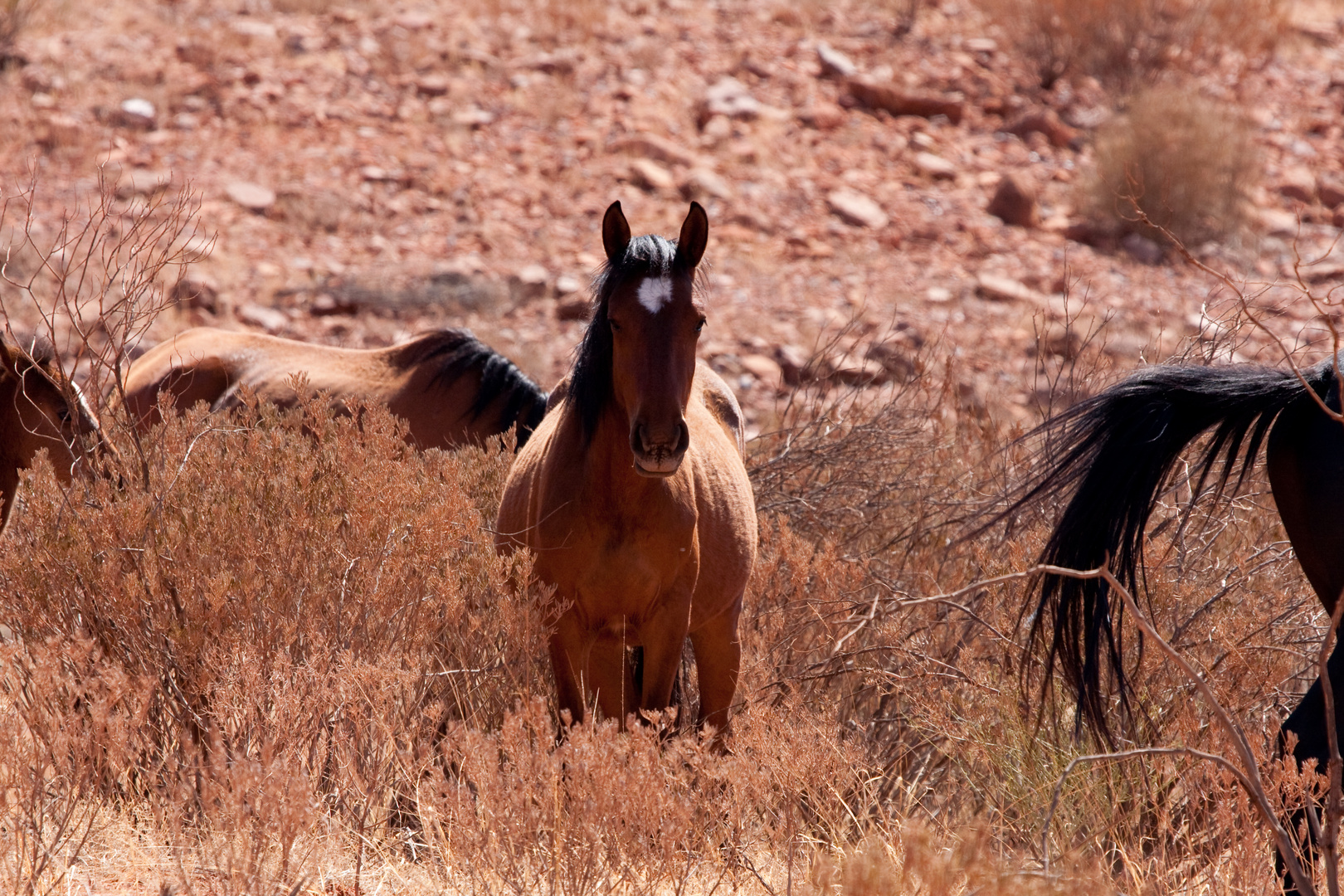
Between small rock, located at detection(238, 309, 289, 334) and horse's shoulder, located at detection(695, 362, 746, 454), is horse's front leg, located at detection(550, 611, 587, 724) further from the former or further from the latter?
small rock, located at detection(238, 309, 289, 334)

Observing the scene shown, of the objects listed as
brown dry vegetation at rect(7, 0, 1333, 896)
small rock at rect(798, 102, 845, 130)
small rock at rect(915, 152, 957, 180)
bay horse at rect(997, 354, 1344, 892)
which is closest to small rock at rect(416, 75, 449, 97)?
small rock at rect(798, 102, 845, 130)

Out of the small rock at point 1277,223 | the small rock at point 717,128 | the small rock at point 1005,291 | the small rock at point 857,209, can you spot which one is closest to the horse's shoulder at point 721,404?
the small rock at point 1005,291

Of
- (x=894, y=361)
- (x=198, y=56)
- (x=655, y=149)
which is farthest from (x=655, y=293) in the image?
(x=198, y=56)

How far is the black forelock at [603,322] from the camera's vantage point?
4.00 meters

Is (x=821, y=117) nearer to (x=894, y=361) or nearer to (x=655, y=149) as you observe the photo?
(x=655, y=149)

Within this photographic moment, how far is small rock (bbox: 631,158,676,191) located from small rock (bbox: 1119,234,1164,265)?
5.81 meters

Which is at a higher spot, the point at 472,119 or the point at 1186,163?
the point at 1186,163

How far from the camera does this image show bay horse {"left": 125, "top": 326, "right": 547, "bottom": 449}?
7520mm

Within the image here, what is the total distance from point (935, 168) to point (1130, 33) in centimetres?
608

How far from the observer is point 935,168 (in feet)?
55.0

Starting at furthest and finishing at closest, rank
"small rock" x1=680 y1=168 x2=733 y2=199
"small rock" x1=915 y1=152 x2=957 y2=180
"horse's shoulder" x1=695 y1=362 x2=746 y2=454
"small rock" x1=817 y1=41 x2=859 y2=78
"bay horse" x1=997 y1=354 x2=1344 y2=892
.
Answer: "small rock" x1=817 y1=41 x2=859 y2=78 < "small rock" x1=915 y1=152 x2=957 y2=180 < "small rock" x1=680 y1=168 x2=733 y2=199 < "horse's shoulder" x1=695 y1=362 x2=746 y2=454 < "bay horse" x1=997 y1=354 x2=1344 y2=892

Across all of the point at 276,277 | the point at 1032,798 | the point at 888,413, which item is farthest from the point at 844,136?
the point at 1032,798

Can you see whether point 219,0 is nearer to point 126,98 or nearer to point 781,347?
point 126,98

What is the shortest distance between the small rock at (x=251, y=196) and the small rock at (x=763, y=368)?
20.8ft
